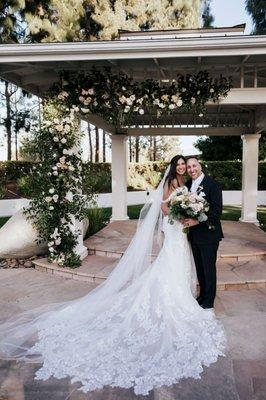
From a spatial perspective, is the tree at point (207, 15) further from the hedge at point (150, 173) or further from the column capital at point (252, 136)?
the column capital at point (252, 136)

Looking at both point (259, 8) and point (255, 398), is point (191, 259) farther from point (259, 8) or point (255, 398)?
point (259, 8)

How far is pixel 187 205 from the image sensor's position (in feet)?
14.1

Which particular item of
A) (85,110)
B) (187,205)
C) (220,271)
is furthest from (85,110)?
(220,271)

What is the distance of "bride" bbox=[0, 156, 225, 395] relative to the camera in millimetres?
3275

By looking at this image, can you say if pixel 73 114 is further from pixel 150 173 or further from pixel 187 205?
pixel 150 173

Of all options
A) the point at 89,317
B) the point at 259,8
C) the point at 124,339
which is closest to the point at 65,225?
the point at 89,317

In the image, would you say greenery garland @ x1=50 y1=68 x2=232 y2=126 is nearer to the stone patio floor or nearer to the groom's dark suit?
the groom's dark suit

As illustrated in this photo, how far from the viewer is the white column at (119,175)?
1075cm

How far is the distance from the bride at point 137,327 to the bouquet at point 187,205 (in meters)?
0.32

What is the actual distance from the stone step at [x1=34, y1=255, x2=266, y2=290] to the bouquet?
5.32ft

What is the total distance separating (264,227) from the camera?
1002 centimetres

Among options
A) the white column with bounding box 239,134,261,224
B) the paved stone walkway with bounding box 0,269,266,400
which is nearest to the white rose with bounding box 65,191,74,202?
the paved stone walkway with bounding box 0,269,266,400

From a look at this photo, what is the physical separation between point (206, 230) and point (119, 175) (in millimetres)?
6526

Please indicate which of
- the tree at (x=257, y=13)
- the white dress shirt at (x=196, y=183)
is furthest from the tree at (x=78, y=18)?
the white dress shirt at (x=196, y=183)
